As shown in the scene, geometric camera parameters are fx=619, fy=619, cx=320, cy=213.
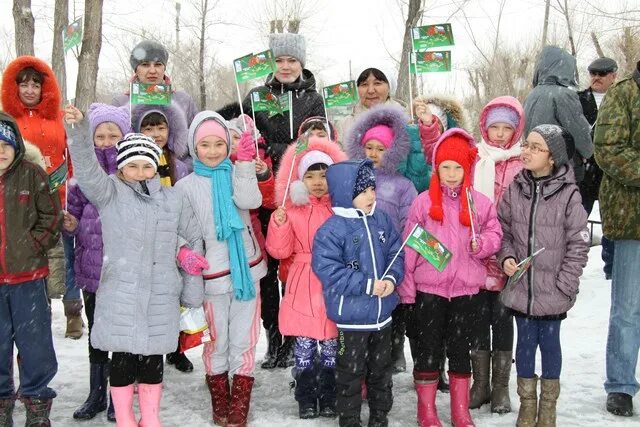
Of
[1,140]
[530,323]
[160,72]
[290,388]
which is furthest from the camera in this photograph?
[160,72]

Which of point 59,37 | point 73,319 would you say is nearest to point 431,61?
point 73,319

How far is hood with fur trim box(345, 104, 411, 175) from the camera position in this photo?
445 cm

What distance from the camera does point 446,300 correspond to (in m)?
4.04

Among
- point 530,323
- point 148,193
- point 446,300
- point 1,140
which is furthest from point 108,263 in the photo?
point 530,323

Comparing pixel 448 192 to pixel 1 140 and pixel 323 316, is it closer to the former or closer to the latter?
pixel 323 316

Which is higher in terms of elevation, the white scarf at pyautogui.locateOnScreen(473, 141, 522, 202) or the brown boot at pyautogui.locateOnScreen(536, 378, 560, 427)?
the white scarf at pyautogui.locateOnScreen(473, 141, 522, 202)

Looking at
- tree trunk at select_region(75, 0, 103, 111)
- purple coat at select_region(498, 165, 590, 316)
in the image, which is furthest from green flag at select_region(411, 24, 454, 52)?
tree trunk at select_region(75, 0, 103, 111)

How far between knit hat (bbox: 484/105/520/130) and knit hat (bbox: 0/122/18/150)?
324 centimetres

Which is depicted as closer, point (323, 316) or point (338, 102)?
point (323, 316)

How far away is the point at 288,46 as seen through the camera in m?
5.29

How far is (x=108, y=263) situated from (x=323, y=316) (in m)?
1.41

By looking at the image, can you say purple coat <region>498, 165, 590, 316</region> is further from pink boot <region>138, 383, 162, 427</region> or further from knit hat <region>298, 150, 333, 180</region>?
pink boot <region>138, 383, 162, 427</region>

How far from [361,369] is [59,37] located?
11710 millimetres

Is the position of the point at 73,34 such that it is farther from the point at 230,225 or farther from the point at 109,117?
the point at 230,225
